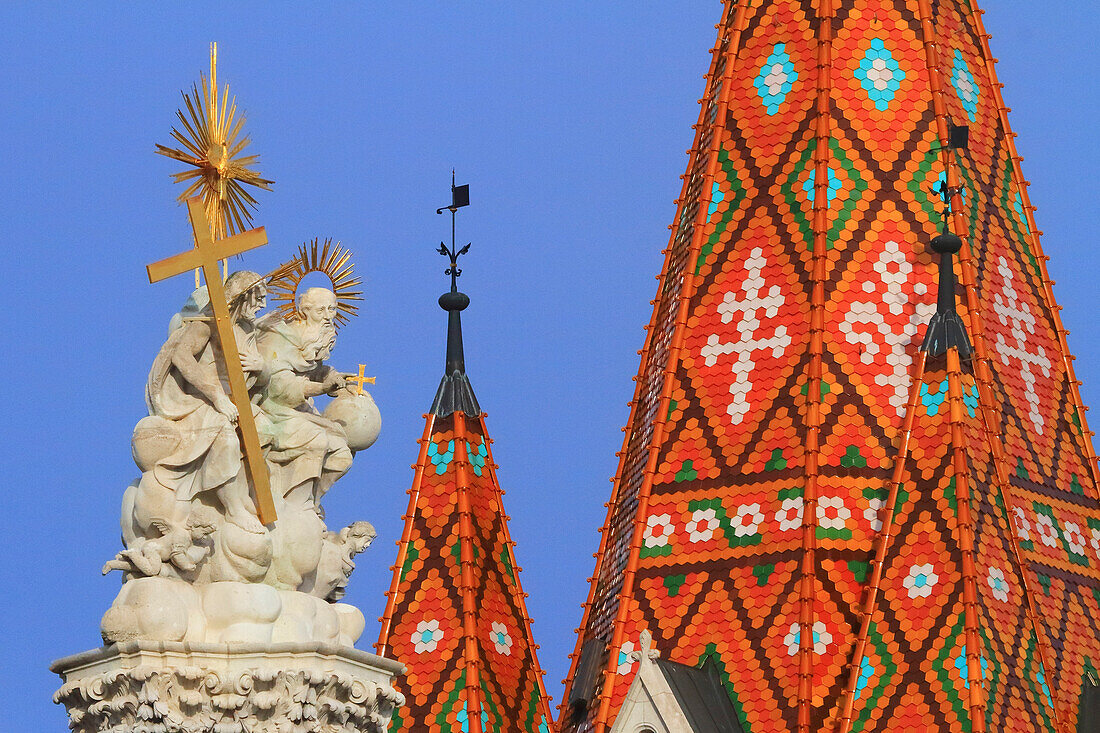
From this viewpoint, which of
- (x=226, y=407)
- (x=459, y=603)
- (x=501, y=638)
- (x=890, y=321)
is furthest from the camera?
(x=890, y=321)

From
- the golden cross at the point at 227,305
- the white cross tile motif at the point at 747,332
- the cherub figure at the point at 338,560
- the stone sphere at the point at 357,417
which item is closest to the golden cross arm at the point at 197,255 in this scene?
the golden cross at the point at 227,305

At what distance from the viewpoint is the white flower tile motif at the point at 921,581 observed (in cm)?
2747

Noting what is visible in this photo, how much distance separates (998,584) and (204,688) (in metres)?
15.1

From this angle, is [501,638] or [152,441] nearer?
[152,441]

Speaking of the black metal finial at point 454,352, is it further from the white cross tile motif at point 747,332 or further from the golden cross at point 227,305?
the golden cross at point 227,305

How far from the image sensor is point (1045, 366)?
30.5 m

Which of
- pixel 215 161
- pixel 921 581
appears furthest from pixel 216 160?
pixel 921 581

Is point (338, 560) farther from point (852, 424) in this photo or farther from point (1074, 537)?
point (1074, 537)

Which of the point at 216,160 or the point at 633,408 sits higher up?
the point at 633,408

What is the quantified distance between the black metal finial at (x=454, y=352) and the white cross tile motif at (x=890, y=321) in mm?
3693

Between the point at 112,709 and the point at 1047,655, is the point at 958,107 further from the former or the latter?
the point at 112,709

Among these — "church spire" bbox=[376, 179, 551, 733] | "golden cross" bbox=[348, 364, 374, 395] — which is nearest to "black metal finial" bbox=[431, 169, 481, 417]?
"church spire" bbox=[376, 179, 551, 733]

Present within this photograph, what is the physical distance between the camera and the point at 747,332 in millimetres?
30188

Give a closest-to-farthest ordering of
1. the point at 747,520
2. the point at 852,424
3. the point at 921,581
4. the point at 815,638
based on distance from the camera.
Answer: the point at 921,581 → the point at 815,638 → the point at 747,520 → the point at 852,424
